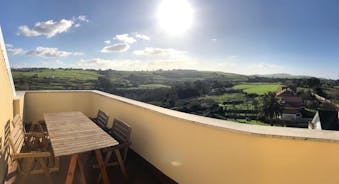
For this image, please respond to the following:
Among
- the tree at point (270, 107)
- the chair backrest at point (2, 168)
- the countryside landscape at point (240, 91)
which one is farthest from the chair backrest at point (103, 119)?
the tree at point (270, 107)

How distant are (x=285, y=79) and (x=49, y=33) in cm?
4283

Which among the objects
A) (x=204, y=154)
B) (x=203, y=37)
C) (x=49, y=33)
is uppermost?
(x=203, y=37)

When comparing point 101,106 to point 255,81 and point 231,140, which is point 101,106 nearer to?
point 231,140

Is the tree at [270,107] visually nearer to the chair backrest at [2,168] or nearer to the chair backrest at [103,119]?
the chair backrest at [103,119]

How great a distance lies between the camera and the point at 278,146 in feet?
5.82

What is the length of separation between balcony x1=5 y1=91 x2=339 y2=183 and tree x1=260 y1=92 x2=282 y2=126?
4557cm

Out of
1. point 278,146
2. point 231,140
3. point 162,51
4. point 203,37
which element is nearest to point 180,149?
point 231,140

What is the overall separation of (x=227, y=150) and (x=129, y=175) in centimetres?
157

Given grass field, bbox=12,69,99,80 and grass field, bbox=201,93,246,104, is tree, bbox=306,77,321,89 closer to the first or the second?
grass field, bbox=201,93,246,104

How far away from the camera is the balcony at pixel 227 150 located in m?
1.68

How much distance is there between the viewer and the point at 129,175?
10.2ft

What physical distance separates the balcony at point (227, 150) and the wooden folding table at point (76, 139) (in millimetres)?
621

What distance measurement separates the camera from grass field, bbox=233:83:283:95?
44.7 m

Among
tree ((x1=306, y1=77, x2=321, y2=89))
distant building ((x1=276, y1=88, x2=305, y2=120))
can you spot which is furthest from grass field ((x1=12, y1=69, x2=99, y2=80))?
tree ((x1=306, y1=77, x2=321, y2=89))
